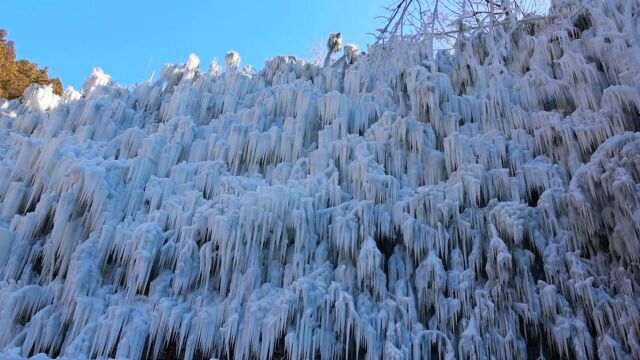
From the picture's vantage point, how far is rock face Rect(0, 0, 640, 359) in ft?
20.3

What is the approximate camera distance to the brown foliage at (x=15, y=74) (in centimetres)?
1529

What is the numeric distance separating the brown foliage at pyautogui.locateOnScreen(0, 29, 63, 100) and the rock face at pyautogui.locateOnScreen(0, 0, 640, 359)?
7.72 meters

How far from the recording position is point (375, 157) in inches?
314

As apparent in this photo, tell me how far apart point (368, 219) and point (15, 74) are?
49.0ft

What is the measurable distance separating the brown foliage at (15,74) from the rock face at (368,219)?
7722mm

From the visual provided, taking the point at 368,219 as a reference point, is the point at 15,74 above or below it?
above

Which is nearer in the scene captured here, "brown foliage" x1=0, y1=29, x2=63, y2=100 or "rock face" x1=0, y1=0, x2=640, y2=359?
"rock face" x1=0, y1=0, x2=640, y2=359

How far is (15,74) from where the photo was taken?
1583 cm

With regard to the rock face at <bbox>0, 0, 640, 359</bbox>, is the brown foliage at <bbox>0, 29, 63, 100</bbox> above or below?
above

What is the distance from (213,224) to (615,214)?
18.7 feet

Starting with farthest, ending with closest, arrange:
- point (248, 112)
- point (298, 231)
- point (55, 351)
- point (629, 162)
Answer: point (248, 112), point (298, 231), point (55, 351), point (629, 162)

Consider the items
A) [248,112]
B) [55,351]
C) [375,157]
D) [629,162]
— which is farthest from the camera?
[248,112]

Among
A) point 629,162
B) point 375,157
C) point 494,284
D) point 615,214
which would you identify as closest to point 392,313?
point 494,284

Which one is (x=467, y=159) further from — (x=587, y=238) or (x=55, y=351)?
(x=55, y=351)
